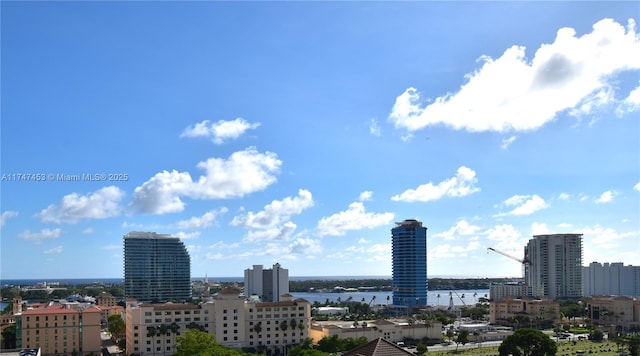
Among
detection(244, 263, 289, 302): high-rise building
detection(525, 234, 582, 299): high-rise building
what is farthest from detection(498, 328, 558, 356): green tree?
detection(525, 234, 582, 299): high-rise building

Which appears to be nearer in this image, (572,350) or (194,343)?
(194,343)

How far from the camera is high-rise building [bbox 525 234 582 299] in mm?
118975

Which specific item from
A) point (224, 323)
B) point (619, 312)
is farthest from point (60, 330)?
point (619, 312)

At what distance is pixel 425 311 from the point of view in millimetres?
102062

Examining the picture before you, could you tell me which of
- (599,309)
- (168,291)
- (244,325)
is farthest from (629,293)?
(244,325)

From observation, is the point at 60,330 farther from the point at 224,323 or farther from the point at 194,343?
the point at 194,343

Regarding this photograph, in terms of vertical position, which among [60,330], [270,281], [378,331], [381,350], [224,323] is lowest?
[270,281]

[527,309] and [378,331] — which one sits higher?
[378,331]

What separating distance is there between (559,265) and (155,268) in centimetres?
8219

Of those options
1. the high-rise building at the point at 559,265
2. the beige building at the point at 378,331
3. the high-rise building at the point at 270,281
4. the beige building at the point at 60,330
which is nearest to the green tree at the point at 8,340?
the beige building at the point at 60,330

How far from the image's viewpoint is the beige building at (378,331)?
5594 cm

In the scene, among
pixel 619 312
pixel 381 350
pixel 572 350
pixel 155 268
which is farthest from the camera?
pixel 155 268

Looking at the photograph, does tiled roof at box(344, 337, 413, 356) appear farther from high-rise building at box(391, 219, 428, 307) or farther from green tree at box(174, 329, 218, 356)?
high-rise building at box(391, 219, 428, 307)

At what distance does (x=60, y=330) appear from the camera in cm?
4984
